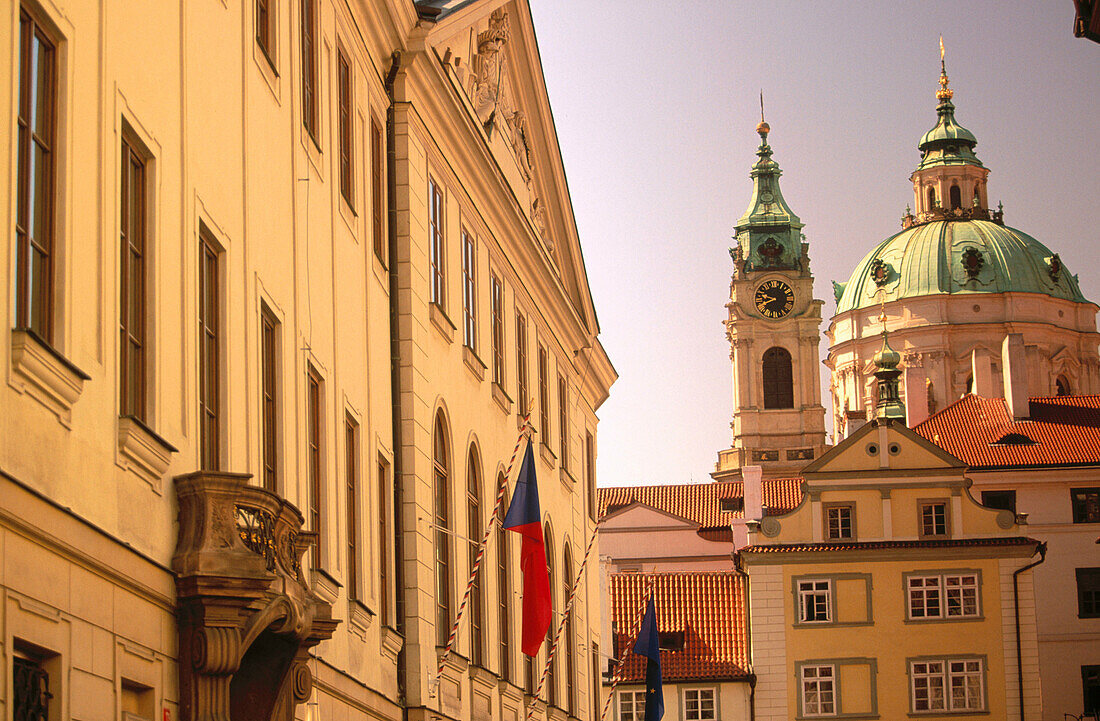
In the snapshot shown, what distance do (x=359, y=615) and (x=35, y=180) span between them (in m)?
9.09

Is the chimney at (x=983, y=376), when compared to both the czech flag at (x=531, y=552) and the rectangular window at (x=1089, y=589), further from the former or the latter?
the czech flag at (x=531, y=552)

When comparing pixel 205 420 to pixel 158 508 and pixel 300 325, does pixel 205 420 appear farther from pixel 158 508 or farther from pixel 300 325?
pixel 300 325

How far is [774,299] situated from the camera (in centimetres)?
12488

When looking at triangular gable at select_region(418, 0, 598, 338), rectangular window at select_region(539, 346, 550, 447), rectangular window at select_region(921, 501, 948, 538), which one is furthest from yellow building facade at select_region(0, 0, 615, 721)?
rectangular window at select_region(921, 501, 948, 538)

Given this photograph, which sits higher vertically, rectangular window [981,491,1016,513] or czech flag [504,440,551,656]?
rectangular window [981,491,1016,513]

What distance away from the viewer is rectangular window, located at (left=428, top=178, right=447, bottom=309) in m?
24.0

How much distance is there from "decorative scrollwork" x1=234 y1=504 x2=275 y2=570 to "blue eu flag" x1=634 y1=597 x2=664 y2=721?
26835 mm

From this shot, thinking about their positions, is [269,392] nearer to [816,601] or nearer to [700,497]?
[816,601]

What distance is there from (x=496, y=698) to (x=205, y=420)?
13813 millimetres

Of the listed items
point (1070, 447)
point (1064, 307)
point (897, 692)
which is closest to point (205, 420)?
point (897, 692)

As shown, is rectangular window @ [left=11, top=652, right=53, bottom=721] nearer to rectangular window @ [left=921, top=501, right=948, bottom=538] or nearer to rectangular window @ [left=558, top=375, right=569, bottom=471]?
rectangular window @ [left=558, top=375, right=569, bottom=471]

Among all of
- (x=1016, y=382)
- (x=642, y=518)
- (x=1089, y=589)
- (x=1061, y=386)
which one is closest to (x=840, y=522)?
(x=1089, y=589)

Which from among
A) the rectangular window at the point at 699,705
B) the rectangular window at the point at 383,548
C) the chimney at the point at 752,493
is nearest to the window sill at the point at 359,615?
the rectangular window at the point at 383,548

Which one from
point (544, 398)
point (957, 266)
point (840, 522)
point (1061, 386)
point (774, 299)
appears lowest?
point (544, 398)
